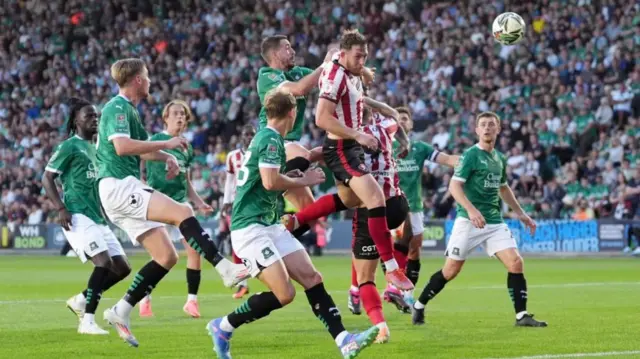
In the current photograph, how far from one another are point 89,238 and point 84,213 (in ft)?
1.28

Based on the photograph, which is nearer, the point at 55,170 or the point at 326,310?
the point at 326,310

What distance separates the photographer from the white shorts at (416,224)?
1544 cm

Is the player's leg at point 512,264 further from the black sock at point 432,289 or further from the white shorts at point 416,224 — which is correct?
the white shorts at point 416,224

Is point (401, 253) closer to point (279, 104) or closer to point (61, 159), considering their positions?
point (61, 159)

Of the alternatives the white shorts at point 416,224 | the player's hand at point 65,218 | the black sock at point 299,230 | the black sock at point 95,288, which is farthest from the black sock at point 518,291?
the player's hand at point 65,218

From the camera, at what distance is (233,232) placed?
Answer: 9.05 metres

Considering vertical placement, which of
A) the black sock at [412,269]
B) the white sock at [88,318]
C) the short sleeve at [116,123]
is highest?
the short sleeve at [116,123]

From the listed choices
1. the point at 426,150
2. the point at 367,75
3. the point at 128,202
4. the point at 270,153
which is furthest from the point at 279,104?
the point at 426,150

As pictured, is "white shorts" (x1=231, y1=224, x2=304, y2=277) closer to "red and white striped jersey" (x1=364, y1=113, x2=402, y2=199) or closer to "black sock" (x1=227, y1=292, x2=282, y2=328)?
"black sock" (x1=227, y1=292, x2=282, y2=328)

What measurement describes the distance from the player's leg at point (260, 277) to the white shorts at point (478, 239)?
3601 millimetres

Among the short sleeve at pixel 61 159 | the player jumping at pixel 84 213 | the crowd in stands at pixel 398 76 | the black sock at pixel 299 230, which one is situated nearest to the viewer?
the player jumping at pixel 84 213

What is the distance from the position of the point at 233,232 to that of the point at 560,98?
2328 centimetres

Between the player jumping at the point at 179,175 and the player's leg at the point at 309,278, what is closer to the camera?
the player's leg at the point at 309,278

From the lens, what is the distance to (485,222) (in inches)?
474
